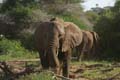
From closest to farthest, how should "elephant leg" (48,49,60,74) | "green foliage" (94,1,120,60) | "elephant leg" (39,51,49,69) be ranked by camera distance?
"elephant leg" (48,49,60,74)
"elephant leg" (39,51,49,69)
"green foliage" (94,1,120,60)

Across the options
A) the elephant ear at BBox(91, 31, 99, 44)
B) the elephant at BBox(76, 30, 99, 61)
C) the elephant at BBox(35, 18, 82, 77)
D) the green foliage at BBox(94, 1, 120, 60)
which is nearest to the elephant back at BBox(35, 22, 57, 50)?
the elephant at BBox(35, 18, 82, 77)

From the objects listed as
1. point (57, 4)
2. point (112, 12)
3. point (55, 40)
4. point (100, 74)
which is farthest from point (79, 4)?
point (55, 40)

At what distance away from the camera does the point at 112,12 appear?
23.9 metres

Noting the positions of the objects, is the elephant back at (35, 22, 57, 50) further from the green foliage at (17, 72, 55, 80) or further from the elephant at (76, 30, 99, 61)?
the elephant at (76, 30, 99, 61)

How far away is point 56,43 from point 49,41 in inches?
6.7

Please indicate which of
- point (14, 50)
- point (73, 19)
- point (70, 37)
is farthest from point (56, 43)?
point (73, 19)

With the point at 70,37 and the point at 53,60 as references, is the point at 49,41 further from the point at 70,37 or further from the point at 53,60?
the point at 70,37

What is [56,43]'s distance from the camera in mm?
11539

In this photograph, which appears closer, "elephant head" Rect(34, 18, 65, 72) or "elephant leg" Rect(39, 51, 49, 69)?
"elephant head" Rect(34, 18, 65, 72)

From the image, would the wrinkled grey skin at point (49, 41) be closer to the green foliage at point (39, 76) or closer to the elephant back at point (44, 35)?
the elephant back at point (44, 35)

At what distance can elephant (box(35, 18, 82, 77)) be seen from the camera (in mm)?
11508

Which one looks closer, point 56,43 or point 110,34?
point 56,43

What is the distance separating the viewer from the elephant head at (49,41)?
37.6ft

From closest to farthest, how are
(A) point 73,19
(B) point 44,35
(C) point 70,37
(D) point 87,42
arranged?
(B) point 44,35, (C) point 70,37, (D) point 87,42, (A) point 73,19
